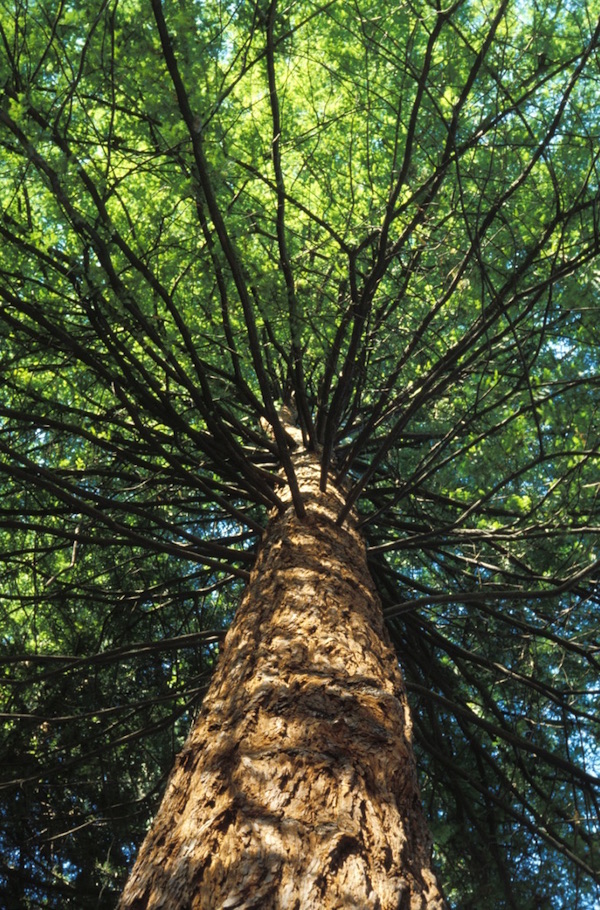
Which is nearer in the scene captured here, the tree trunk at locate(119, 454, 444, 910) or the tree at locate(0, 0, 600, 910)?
the tree trunk at locate(119, 454, 444, 910)

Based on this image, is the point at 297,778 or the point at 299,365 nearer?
the point at 297,778

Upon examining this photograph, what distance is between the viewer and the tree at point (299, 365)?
296 cm

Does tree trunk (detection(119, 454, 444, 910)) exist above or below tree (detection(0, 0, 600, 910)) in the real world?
below

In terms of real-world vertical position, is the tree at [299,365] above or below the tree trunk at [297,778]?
above

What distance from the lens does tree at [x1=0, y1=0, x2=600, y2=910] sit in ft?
9.71

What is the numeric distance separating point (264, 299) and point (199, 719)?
1.62m

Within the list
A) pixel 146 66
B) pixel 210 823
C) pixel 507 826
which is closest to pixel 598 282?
pixel 146 66

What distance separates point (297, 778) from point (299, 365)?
189 cm

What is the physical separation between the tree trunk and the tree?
71 millimetres

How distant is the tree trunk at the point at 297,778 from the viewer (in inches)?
66.5

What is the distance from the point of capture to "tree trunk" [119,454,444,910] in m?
1.69

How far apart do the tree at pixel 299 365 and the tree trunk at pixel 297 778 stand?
0.23ft

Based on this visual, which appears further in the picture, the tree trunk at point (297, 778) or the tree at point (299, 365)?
the tree at point (299, 365)

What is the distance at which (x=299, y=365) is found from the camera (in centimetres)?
348
